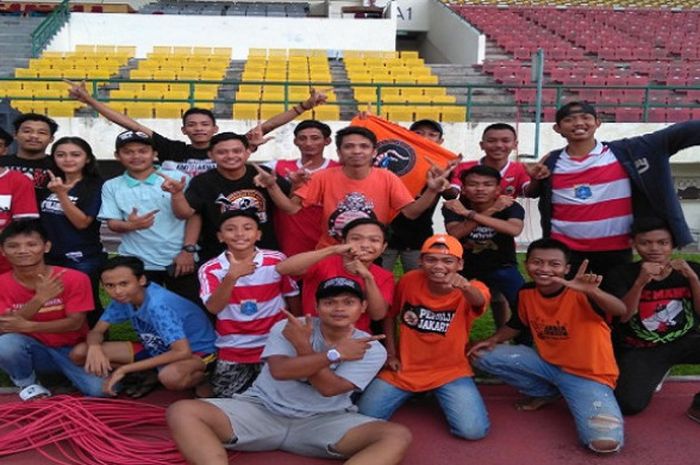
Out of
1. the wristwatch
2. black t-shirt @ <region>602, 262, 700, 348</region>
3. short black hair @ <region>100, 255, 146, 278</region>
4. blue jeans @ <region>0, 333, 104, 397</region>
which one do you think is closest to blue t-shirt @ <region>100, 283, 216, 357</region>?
short black hair @ <region>100, 255, 146, 278</region>

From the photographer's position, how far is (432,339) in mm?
3750

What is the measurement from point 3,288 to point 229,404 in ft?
5.58

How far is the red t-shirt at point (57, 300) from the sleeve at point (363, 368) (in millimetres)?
1740

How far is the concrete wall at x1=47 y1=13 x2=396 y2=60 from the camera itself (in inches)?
741

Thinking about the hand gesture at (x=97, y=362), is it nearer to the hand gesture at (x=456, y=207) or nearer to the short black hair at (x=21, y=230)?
the short black hair at (x=21, y=230)

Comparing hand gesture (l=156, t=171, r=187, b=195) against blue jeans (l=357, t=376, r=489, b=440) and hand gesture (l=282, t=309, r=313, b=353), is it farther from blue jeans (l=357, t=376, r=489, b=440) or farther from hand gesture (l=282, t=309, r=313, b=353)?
blue jeans (l=357, t=376, r=489, b=440)

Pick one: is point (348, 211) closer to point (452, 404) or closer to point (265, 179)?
point (265, 179)

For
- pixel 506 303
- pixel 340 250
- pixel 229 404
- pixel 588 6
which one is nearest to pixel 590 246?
pixel 506 303

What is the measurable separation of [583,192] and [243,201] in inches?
85.6

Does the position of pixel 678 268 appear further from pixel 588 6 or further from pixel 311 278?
pixel 588 6

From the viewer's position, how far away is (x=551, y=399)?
4012 mm

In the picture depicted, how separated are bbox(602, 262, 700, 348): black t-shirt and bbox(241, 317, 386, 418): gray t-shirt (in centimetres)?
157

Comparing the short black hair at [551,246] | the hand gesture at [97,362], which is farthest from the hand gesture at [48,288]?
the short black hair at [551,246]

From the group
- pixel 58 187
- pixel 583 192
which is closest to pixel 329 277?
pixel 583 192
